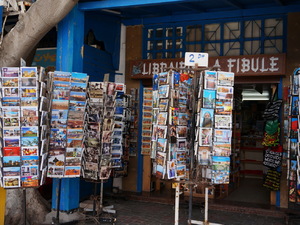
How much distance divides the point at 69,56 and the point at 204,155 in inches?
120

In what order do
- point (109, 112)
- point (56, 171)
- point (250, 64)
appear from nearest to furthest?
point (56, 171)
point (109, 112)
point (250, 64)

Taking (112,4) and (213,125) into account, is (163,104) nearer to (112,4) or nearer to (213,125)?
(213,125)

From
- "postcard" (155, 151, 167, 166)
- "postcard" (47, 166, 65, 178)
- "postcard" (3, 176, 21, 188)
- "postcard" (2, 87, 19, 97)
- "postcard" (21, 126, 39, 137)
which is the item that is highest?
"postcard" (2, 87, 19, 97)

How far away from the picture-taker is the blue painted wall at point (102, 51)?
7.89 m


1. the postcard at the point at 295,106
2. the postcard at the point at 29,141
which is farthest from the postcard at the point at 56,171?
the postcard at the point at 295,106

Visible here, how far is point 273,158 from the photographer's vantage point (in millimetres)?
7438

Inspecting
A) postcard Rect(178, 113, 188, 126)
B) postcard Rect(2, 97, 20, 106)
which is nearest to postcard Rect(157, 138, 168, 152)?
postcard Rect(178, 113, 188, 126)

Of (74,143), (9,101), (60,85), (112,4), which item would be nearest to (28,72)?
(9,101)

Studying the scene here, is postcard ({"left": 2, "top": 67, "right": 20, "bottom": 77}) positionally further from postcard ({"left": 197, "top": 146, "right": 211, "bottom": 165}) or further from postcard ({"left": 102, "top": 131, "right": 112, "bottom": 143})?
postcard ({"left": 197, "top": 146, "right": 211, "bottom": 165})

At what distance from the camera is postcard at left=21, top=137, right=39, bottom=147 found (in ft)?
17.1

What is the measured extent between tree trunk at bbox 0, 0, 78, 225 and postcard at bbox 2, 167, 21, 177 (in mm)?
1268

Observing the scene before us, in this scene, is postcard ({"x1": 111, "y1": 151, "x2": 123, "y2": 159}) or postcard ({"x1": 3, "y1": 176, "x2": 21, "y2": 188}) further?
postcard ({"x1": 111, "y1": 151, "x2": 123, "y2": 159})

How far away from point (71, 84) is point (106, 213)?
273 centimetres

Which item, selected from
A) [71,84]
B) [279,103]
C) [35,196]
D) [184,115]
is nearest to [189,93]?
[184,115]
